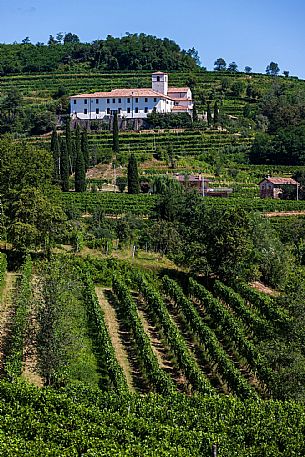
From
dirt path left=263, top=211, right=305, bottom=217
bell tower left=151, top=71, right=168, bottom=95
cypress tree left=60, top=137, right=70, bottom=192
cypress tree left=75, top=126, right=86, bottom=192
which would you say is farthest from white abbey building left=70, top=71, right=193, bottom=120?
dirt path left=263, top=211, right=305, bottom=217

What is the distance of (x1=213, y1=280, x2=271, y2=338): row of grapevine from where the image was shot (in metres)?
35.9

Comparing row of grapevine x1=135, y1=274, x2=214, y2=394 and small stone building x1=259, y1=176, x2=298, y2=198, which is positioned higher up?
small stone building x1=259, y1=176, x2=298, y2=198

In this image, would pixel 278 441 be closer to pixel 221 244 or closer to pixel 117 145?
pixel 221 244

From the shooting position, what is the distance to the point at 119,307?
41.6m

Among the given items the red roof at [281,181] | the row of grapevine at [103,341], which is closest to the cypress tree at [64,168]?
the red roof at [281,181]

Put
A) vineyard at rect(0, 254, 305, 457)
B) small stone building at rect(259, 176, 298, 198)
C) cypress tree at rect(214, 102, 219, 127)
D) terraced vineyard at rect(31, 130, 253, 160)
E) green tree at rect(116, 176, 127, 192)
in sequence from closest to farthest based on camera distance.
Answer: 1. vineyard at rect(0, 254, 305, 457)
2. green tree at rect(116, 176, 127, 192)
3. small stone building at rect(259, 176, 298, 198)
4. terraced vineyard at rect(31, 130, 253, 160)
5. cypress tree at rect(214, 102, 219, 127)

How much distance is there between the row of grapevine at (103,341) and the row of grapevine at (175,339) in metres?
3.17

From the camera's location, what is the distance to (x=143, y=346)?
33.5 metres

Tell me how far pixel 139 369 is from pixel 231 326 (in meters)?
5.98

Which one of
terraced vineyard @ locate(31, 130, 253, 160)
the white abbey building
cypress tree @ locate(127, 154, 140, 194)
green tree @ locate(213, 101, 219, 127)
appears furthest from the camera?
the white abbey building

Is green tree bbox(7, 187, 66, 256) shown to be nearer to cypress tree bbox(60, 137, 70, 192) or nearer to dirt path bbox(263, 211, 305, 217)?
cypress tree bbox(60, 137, 70, 192)

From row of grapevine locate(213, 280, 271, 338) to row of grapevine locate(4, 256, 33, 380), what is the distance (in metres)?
→ 11.1

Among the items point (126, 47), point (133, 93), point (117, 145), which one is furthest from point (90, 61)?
point (117, 145)

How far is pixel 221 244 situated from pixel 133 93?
2405 inches
